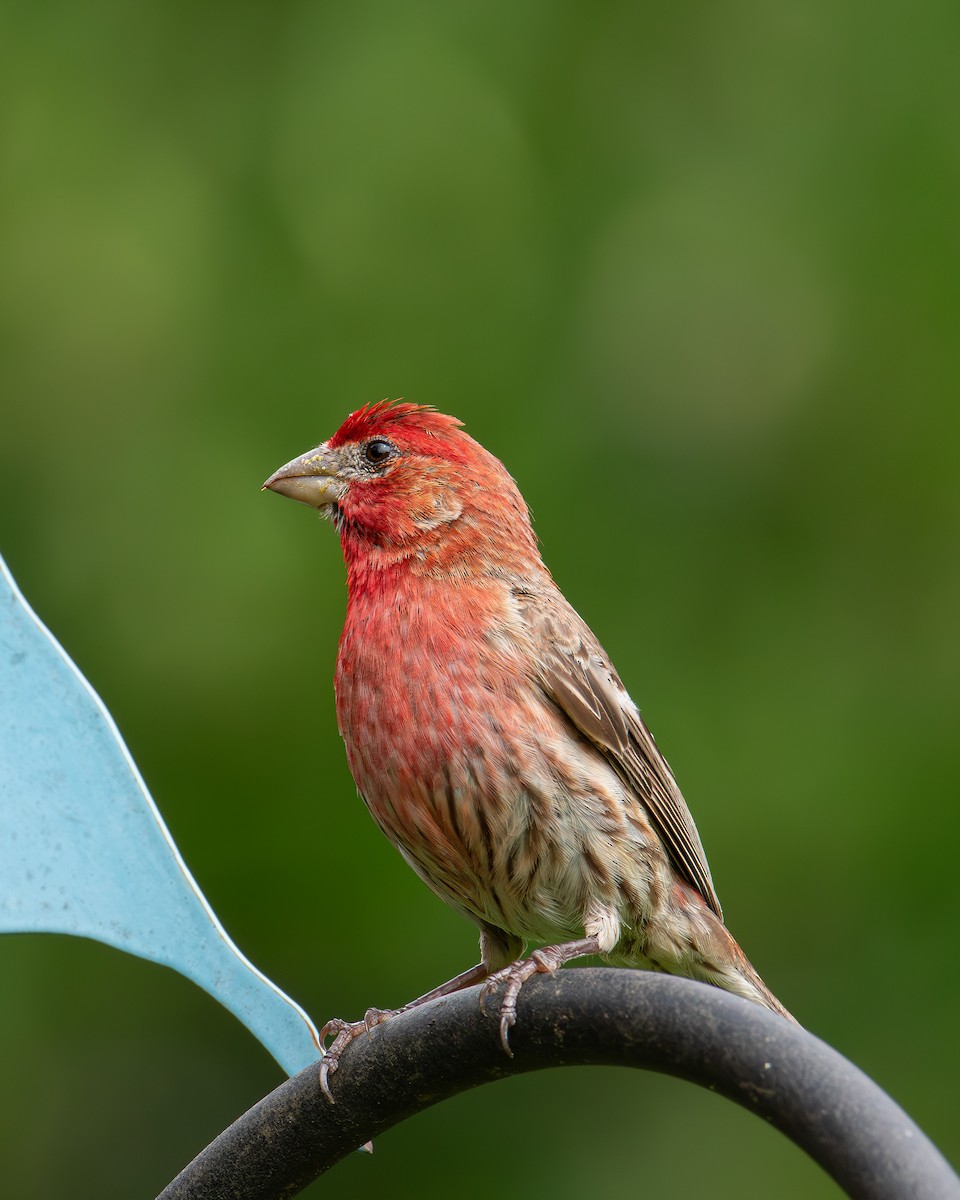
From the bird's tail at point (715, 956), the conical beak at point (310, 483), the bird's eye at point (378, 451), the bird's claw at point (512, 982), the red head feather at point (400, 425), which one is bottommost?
the bird's tail at point (715, 956)

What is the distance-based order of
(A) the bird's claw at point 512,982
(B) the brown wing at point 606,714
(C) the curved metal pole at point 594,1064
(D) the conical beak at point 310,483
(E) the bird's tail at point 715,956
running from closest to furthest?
(C) the curved metal pole at point 594,1064
(A) the bird's claw at point 512,982
(B) the brown wing at point 606,714
(E) the bird's tail at point 715,956
(D) the conical beak at point 310,483

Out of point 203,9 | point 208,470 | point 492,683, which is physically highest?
point 203,9

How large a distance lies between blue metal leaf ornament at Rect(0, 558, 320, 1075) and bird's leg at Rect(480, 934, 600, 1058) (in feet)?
0.94

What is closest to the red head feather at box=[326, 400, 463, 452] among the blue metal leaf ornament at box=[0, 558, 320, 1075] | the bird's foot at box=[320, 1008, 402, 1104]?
the bird's foot at box=[320, 1008, 402, 1104]

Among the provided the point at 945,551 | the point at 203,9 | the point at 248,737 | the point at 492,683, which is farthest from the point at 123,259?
the point at 945,551

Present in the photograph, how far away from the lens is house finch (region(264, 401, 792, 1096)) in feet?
11.6

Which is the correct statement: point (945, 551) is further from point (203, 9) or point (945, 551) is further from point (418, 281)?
point (203, 9)

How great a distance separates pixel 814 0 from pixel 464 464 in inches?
→ 101

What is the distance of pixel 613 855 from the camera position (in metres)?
3.67

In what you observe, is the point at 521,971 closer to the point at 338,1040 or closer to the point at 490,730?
the point at 338,1040

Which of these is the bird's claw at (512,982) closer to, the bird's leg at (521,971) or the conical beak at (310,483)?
the bird's leg at (521,971)

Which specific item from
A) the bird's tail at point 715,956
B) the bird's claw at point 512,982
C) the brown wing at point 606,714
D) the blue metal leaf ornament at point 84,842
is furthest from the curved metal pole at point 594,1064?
the bird's tail at point 715,956

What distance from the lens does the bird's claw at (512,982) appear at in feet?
8.30

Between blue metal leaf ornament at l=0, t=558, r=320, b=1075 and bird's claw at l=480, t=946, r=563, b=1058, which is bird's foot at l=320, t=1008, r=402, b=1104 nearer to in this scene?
blue metal leaf ornament at l=0, t=558, r=320, b=1075
